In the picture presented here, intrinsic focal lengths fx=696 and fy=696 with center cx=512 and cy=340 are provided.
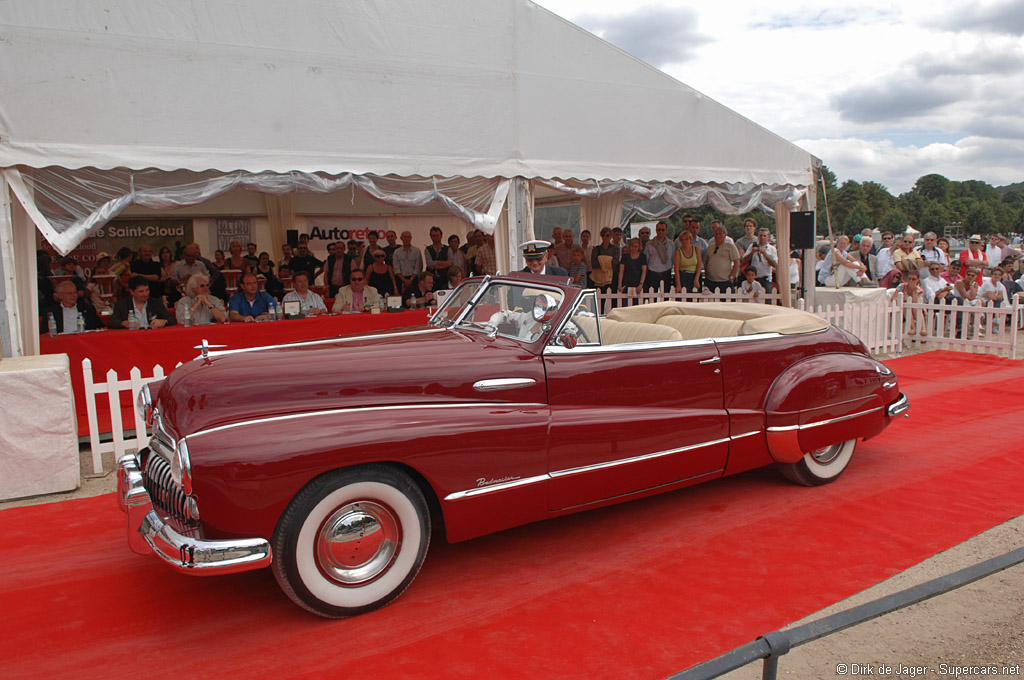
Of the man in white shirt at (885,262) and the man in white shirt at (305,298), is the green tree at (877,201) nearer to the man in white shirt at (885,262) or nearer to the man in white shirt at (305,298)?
the man in white shirt at (885,262)

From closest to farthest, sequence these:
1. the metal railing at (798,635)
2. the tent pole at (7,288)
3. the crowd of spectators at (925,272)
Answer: the metal railing at (798,635)
the tent pole at (7,288)
the crowd of spectators at (925,272)

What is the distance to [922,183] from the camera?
3954 inches

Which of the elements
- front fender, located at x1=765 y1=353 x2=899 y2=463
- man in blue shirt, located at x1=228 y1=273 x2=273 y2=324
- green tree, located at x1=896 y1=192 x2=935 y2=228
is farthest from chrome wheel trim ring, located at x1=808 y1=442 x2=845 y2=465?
green tree, located at x1=896 y1=192 x2=935 y2=228

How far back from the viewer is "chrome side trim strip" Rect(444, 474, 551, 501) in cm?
331

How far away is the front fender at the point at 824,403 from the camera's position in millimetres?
4402

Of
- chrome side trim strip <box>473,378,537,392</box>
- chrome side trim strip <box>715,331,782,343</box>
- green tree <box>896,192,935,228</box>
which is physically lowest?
chrome side trim strip <box>473,378,537,392</box>

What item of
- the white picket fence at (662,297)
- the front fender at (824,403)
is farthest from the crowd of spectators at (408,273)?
the front fender at (824,403)

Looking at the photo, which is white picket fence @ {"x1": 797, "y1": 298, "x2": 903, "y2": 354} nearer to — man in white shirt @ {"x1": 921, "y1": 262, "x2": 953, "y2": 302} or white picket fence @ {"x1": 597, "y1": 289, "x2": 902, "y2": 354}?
white picket fence @ {"x1": 597, "y1": 289, "x2": 902, "y2": 354}

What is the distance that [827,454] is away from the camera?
4820 mm

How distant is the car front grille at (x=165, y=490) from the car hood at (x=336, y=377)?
0.75ft

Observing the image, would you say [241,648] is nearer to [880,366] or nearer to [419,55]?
[880,366]

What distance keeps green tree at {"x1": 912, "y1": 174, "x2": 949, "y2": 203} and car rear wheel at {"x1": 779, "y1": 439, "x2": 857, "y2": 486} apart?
10647 centimetres

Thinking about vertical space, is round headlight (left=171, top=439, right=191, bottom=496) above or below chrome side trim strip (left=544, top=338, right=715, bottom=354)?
below

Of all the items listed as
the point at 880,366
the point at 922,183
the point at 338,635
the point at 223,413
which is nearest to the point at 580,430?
the point at 338,635
